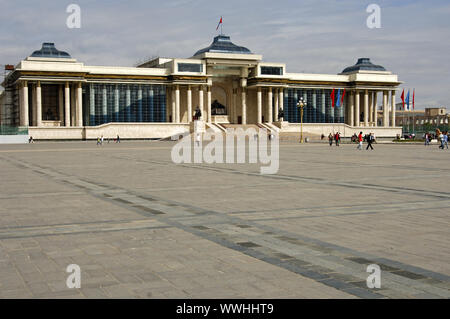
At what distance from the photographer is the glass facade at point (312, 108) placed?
9156 centimetres

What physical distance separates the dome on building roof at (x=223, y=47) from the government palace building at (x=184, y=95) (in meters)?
0.17

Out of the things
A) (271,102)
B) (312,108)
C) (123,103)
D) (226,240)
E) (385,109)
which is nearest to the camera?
(226,240)

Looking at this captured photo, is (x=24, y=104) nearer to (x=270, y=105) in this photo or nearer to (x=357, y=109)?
(x=270, y=105)

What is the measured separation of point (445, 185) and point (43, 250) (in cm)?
1082

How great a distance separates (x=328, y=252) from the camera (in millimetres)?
6816

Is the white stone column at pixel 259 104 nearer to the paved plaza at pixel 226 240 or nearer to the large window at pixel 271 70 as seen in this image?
the large window at pixel 271 70

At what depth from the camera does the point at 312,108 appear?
3659 inches

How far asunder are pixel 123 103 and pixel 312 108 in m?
31.9

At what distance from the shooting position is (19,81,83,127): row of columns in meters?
75.5

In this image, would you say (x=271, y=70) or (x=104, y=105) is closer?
(x=104, y=105)

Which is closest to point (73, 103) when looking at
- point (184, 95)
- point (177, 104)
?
point (177, 104)

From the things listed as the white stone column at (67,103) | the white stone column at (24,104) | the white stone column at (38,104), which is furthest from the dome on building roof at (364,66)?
the white stone column at (24,104)

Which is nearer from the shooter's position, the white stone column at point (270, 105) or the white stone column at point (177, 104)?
the white stone column at point (177, 104)
